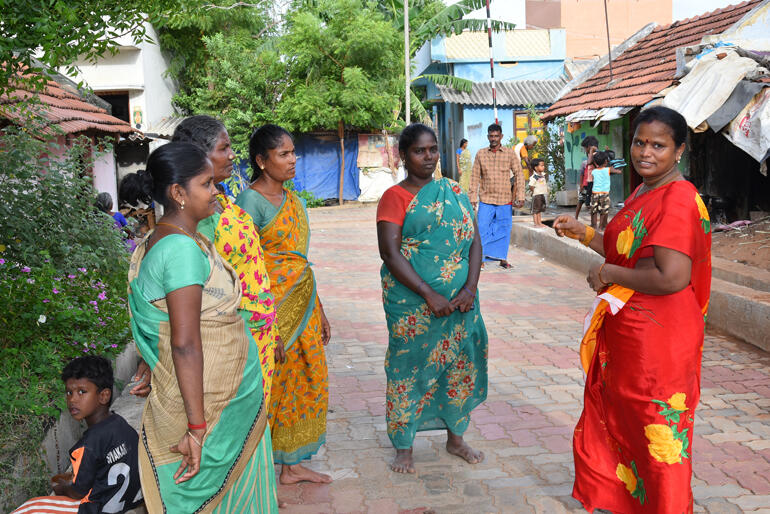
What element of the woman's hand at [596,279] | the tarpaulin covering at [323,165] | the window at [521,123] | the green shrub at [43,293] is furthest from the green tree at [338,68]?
the woman's hand at [596,279]

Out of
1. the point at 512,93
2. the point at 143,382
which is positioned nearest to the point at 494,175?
the point at 143,382

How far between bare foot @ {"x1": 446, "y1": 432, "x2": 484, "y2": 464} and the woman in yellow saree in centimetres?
77

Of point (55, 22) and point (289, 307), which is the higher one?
point (55, 22)

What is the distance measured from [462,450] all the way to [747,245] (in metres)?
6.76

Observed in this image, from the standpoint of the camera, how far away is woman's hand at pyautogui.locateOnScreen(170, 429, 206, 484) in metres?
2.31

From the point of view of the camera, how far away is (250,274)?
281 centimetres

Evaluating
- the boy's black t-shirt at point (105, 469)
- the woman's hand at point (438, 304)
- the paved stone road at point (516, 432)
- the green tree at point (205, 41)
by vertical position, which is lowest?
the paved stone road at point (516, 432)

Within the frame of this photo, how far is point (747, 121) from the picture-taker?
9.27 meters

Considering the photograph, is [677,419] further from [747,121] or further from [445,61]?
[445,61]

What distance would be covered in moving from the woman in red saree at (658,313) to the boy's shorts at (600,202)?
→ 354 inches

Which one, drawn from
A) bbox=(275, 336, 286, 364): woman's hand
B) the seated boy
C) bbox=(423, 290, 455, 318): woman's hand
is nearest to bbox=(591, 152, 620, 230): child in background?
bbox=(423, 290, 455, 318): woman's hand

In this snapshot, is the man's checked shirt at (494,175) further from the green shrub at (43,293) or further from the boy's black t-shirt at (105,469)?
the boy's black t-shirt at (105,469)

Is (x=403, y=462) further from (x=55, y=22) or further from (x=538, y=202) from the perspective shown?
(x=538, y=202)

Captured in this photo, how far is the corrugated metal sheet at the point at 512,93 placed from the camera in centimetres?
2612
